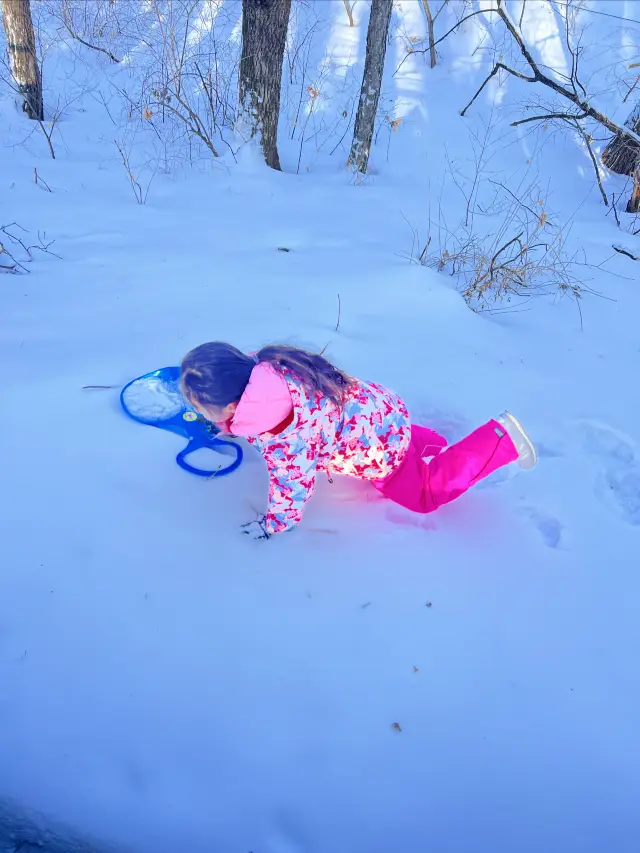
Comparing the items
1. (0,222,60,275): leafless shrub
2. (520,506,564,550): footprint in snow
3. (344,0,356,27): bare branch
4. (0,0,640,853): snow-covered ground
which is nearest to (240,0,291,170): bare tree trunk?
(0,0,640,853): snow-covered ground

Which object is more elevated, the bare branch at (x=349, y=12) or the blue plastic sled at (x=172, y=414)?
the bare branch at (x=349, y=12)

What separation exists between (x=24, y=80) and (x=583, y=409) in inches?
217

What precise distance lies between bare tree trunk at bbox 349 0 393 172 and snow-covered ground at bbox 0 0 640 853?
6.58ft

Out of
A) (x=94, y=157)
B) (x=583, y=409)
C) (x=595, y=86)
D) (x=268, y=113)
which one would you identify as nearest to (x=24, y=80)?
(x=94, y=157)

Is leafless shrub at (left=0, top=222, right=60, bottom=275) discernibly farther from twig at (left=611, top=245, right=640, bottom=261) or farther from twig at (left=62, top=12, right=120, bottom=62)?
twig at (left=62, top=12, right=120, bottom=62)

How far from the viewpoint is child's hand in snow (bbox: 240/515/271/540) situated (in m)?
1.65

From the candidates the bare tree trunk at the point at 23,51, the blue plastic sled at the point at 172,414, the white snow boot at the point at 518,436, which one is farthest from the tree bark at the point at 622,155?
the bare tree trunk at the point at 23,51

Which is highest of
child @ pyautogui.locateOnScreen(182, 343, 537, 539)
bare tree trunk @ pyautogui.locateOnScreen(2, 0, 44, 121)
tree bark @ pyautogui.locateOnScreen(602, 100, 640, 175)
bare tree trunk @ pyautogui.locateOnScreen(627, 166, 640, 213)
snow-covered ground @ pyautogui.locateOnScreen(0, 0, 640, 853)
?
bare tree trunk @ pyautogui.locateOnScreen(2, 0, 44, 121)

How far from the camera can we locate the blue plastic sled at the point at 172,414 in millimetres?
1910

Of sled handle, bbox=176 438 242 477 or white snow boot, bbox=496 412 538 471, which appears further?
sled handle, bbox=176 438 242 477

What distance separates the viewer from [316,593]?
1.53 m

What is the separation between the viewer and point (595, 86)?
6363 millimetres

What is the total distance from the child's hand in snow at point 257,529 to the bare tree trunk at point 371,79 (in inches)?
153

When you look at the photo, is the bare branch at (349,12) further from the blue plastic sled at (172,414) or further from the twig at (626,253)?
the blue plastic sled at (172,414)
